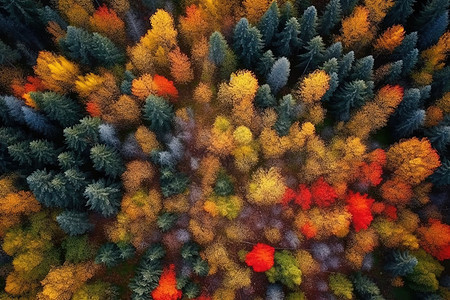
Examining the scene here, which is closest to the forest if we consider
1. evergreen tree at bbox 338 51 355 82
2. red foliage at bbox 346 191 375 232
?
evergreen tree at bbox 338 51 355 82

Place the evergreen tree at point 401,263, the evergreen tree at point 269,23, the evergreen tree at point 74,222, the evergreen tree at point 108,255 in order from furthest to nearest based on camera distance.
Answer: the evergreen tree at point 269,23 < the evergreen tree at point 401,263 < the evergreen tree at point 108,255 < the evergreen tree at point 74,222

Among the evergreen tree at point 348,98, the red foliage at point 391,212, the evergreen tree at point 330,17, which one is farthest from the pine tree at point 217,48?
the red foliage at point 391,212

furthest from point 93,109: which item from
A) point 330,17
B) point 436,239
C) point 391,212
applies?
point 436,239

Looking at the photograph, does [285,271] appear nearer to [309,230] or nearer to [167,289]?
[309,230]

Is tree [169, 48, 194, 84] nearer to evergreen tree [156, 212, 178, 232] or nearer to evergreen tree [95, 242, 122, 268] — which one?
evergreen tree [156, 212, 178, 232]

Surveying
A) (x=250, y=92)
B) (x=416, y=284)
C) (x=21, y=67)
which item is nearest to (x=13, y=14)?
(x=21, y=67)

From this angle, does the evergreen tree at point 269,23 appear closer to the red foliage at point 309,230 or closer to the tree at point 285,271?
the red foliage at point 309,230
